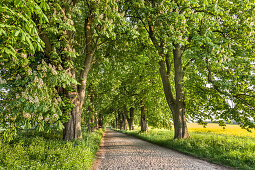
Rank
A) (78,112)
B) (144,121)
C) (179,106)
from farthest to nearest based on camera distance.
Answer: (144,121), (179,106), (78,112)

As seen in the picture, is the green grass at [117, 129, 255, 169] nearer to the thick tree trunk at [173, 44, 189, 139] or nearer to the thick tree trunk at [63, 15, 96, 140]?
the thick tree trunk at [173, 44, 189, 139]

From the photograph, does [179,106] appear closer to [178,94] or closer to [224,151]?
[178,94]

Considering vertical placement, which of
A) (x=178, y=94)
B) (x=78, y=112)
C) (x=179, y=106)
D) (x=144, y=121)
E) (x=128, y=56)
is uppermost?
(x=128, y=56)

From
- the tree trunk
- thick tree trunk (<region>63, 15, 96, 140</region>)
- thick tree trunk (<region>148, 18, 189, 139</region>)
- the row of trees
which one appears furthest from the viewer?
the tree trunk

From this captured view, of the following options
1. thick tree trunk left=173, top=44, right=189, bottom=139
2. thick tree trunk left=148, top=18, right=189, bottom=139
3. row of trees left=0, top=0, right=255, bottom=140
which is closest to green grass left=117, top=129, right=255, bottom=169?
thick tree trunk left=173, top=44, right=189, bottom=139

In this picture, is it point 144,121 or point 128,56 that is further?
point 144,121

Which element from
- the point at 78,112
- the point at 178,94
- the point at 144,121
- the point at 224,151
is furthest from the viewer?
the point at 144,121

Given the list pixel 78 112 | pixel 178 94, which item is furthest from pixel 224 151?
pixel 78 112

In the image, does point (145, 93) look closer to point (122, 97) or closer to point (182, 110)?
point (122, 97)

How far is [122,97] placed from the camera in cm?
2105

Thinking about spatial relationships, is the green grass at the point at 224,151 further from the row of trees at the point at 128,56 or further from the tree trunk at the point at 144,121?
the tree trunk at the point at 144,121

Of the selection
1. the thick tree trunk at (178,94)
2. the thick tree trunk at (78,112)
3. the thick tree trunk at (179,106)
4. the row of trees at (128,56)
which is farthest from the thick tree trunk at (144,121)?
the thick tree trunk at (78,112)

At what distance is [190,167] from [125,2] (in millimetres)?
10079

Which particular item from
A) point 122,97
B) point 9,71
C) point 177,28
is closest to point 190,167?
point 177,28
